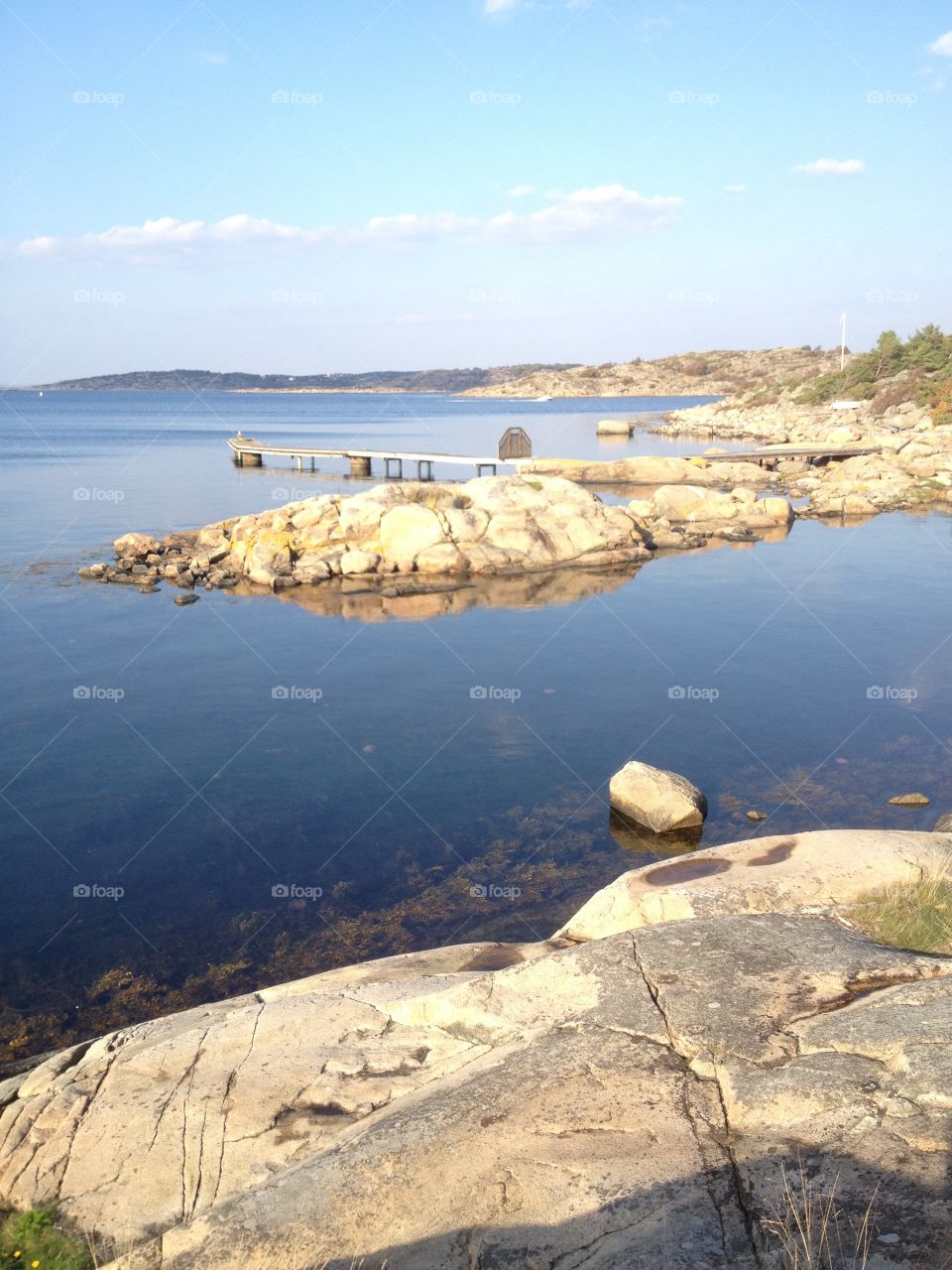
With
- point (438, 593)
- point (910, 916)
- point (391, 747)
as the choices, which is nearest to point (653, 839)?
point (391, 747)

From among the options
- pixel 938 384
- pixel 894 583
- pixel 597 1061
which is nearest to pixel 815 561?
pixel 894 583

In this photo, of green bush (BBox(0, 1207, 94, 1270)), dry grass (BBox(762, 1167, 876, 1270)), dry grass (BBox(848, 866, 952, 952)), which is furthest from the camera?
dry grass (BBox(848, 866, 952, 952))

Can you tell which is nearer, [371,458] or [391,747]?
[391,747]

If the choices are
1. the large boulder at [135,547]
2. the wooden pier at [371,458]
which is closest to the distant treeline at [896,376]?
the wooden pier at [371,458]

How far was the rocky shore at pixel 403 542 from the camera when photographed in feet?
113

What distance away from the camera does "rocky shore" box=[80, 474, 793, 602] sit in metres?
34.5

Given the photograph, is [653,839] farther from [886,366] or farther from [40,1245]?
[886,366]

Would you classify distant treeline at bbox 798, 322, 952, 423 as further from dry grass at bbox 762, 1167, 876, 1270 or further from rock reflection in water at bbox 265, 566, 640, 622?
dry grass at bbox 762, 1167, 876, 1270

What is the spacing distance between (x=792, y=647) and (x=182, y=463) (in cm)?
5674

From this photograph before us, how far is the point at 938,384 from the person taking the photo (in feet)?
243

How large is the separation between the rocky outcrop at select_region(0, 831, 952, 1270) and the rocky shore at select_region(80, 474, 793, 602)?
2539 centimetres

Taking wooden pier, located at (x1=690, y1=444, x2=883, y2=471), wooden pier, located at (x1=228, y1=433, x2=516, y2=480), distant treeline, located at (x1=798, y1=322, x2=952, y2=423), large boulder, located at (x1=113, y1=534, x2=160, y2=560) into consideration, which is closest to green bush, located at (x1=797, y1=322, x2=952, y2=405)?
distant treeline, located at (x1=798, y1=322, x2=952, y2=423)

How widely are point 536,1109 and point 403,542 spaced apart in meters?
30.0

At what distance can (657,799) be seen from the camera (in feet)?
50.6
